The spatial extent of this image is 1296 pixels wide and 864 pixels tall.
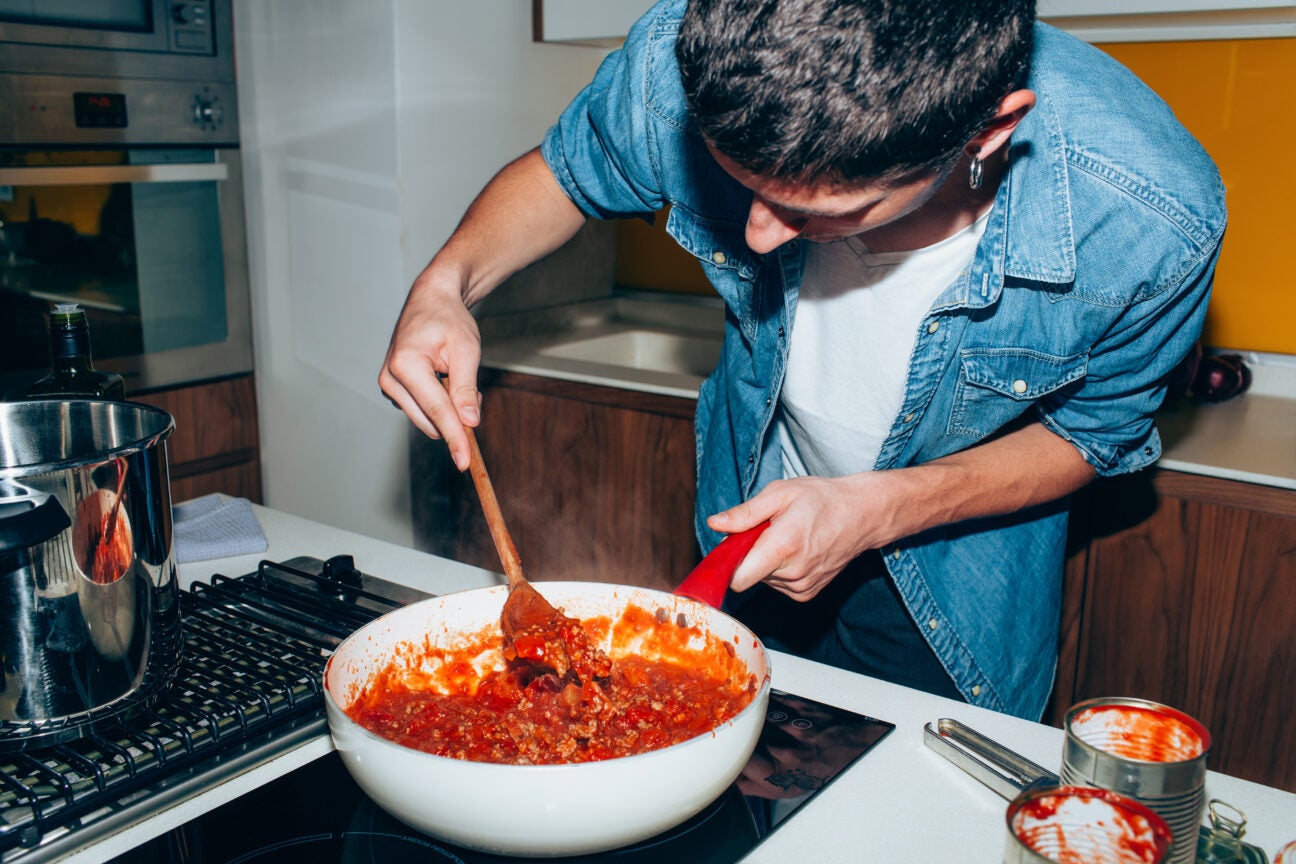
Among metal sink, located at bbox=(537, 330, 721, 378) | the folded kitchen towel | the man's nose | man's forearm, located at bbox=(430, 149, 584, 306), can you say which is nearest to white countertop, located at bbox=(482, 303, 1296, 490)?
metal sink, located at bbox=(537, 330, 721, 378)

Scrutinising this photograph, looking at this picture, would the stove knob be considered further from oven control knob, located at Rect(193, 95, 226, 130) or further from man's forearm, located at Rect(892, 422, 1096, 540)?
oven control knob, located at Rect(193, 95, 226, 130)

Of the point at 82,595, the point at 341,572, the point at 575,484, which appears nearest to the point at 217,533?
the point at 341,572

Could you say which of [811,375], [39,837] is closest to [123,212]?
[811,375]

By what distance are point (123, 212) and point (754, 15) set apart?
2.08 m

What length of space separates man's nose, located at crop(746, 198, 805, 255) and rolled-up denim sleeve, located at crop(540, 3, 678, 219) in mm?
438

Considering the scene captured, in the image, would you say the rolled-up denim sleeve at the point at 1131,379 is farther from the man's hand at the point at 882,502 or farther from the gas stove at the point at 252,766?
the gas stove at the point at 252,766

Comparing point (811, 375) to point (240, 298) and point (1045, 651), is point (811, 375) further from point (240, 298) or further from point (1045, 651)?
point (240, 298)

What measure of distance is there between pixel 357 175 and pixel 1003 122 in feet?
6.13

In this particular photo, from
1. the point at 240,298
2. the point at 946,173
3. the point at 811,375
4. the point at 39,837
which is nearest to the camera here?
the point at 39,837

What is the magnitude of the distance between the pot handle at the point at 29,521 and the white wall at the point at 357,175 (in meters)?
1.75

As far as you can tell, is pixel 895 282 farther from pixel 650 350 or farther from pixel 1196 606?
pixel 650 350

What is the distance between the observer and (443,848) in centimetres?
71

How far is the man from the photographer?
28.4 inches

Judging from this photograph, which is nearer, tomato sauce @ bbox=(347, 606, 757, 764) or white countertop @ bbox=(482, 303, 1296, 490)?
tomato sauce @ bbox=(347, 606, 757, 764)
